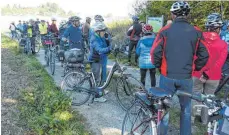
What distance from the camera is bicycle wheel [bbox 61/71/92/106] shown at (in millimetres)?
6492

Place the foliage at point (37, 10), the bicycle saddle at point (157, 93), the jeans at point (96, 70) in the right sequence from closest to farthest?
the bicycle saddle at point (157, 93), the jeans at point (96, 70), the foliage at point (37, 10)

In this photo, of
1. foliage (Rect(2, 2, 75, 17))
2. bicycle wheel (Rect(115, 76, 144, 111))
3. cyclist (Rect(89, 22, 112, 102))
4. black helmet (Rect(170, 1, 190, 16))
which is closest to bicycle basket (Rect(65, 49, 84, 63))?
cyclist (Rect(89, 22, 112, 102))

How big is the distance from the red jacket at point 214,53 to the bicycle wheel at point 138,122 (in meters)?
1.49

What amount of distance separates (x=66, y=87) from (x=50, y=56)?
13.7 ft

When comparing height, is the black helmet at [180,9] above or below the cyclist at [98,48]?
above

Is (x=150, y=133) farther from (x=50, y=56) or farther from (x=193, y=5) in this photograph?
(x=193, y=5)

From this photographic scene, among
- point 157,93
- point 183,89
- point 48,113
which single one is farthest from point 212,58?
point 48,113

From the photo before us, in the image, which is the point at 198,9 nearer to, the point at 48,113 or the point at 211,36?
the point at 211,36

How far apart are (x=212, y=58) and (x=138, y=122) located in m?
1.78

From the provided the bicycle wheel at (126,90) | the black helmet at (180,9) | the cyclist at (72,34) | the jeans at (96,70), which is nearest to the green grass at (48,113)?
the jeans at (96,70)

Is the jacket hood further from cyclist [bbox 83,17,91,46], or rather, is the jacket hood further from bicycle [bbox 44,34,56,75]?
cyclist [bbox 83,17,91,46]

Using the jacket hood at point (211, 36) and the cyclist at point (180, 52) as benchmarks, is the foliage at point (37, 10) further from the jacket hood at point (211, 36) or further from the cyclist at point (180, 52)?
the cyclist at point (180, 52)

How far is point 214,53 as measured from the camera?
496 cm

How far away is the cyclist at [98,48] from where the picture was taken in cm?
636
